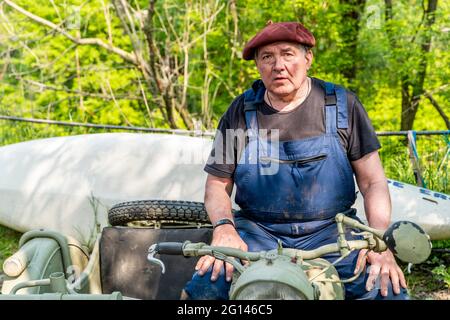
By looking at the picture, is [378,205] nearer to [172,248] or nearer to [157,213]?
[172,248]

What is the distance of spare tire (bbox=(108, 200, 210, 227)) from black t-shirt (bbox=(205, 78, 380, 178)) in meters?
0.93

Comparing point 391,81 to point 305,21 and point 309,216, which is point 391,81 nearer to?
point 305,21

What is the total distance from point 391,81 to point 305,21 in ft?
11.6

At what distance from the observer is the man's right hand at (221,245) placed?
2.55 m

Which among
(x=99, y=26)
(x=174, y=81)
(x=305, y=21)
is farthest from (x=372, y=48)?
(x=99, y=26)

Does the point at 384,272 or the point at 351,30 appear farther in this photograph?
the point at 351,30

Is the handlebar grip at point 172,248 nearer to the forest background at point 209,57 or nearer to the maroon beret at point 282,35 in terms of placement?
the maroon beret at point 282,35

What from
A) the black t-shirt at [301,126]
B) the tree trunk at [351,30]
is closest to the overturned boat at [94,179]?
the black t-shirt at [301,126]

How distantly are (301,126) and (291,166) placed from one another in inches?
8.6

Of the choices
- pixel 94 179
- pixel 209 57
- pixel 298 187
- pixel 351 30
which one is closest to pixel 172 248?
pixel 298 187

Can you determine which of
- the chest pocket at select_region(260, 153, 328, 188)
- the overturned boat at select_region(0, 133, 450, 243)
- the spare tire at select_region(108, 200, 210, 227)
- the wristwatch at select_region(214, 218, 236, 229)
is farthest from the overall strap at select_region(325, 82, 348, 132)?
the overturned boat at select_region(0, 133, 450, 243)

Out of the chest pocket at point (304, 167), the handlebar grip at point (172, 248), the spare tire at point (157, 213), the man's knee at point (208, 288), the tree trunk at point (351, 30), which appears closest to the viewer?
the handlebar grip at point (172, 248)

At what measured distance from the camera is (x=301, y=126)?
2877mm

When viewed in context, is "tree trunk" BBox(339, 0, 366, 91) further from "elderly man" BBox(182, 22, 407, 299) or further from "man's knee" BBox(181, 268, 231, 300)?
"man's knee" BBox(181, 268, 231, 300)
